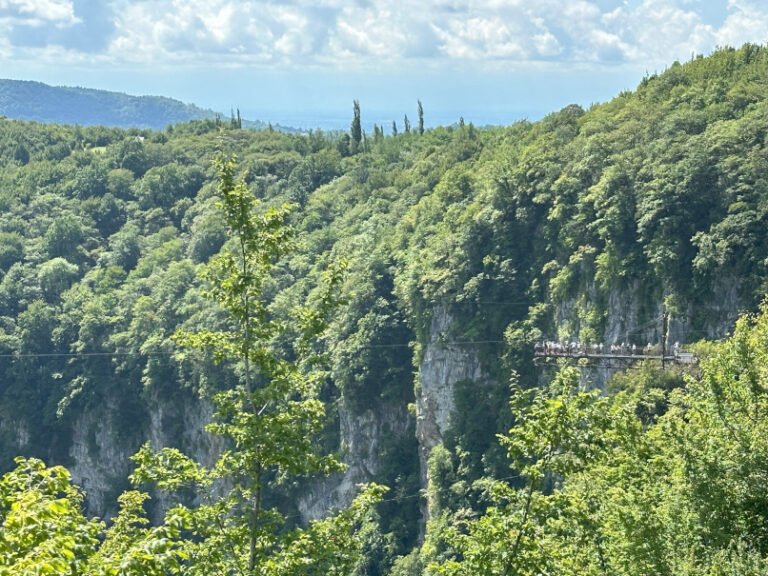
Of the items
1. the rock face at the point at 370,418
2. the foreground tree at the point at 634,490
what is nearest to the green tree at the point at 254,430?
the foreground tree at the point at 634,490

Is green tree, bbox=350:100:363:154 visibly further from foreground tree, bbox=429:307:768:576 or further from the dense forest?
foreground tree, bbox=429:307:768:576

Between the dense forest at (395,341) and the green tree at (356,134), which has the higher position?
the green tree at (356,134)

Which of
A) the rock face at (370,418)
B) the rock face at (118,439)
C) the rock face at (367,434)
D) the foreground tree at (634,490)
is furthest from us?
the rock face at (118,439)

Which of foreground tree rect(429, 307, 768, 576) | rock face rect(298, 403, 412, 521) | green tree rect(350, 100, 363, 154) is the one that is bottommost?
rock face rect(298, 403, 412, 521)

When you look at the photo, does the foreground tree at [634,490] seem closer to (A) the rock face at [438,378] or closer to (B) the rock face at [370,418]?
(B) the rock face at [370,418]

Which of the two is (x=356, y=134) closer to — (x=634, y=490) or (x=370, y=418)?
(x=370, y=418)

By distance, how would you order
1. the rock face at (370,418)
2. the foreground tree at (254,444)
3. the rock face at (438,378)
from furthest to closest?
the rock face at (438,378), the rock face at (370,418), the foreground tree at (254,444)

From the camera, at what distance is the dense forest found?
15500 millimetres

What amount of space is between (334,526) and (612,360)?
3771cm

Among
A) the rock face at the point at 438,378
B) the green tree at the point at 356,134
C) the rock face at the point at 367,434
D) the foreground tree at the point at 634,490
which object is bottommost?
the rock face at the point at 367,434

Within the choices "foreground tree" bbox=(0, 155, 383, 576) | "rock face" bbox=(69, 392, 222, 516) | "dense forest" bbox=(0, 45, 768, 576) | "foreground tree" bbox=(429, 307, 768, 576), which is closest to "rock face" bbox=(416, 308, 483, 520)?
"dense forest" bbox=(0, 45, 768, 576)

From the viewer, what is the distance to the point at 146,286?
343 ft

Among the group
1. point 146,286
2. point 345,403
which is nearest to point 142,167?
point 146,286

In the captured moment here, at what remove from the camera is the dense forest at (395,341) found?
1550 cm
